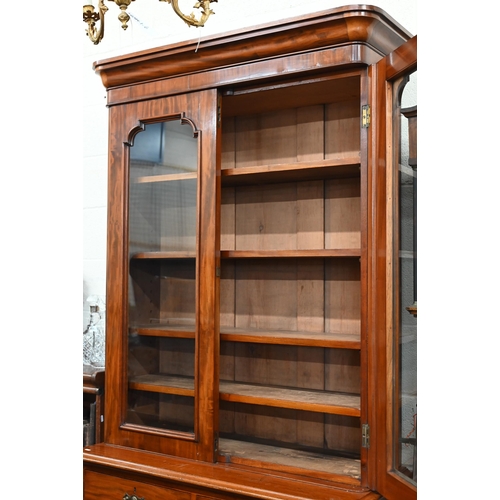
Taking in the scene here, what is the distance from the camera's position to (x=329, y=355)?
1850 mm

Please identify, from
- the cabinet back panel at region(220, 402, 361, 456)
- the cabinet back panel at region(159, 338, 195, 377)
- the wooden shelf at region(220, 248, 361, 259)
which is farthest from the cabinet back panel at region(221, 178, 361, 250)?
the cabinet back panel at region(220, 402, 361, 456)

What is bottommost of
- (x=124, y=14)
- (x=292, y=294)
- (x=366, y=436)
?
(x=366, y=436)

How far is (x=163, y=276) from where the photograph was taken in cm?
177

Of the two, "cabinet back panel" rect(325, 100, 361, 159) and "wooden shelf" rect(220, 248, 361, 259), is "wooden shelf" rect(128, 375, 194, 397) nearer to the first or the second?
"wooden shelf" rect(220, 248, 361, 259)

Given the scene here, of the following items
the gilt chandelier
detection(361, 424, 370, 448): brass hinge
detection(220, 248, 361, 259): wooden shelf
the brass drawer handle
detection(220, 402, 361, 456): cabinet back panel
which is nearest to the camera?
the gilt chandelier

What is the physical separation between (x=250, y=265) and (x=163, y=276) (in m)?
0.36

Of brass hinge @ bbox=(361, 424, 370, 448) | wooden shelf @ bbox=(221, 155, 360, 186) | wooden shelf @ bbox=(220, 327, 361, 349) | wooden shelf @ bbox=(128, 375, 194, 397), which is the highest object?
wooden shelf @ bbox=(221, 155, 360, 186)

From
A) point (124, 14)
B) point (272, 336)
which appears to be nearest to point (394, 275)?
point (272, 336)

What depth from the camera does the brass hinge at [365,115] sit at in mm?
1431

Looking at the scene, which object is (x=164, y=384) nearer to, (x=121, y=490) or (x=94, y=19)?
(x=121, y=490)

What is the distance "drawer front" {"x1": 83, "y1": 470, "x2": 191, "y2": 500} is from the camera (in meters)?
1.58
